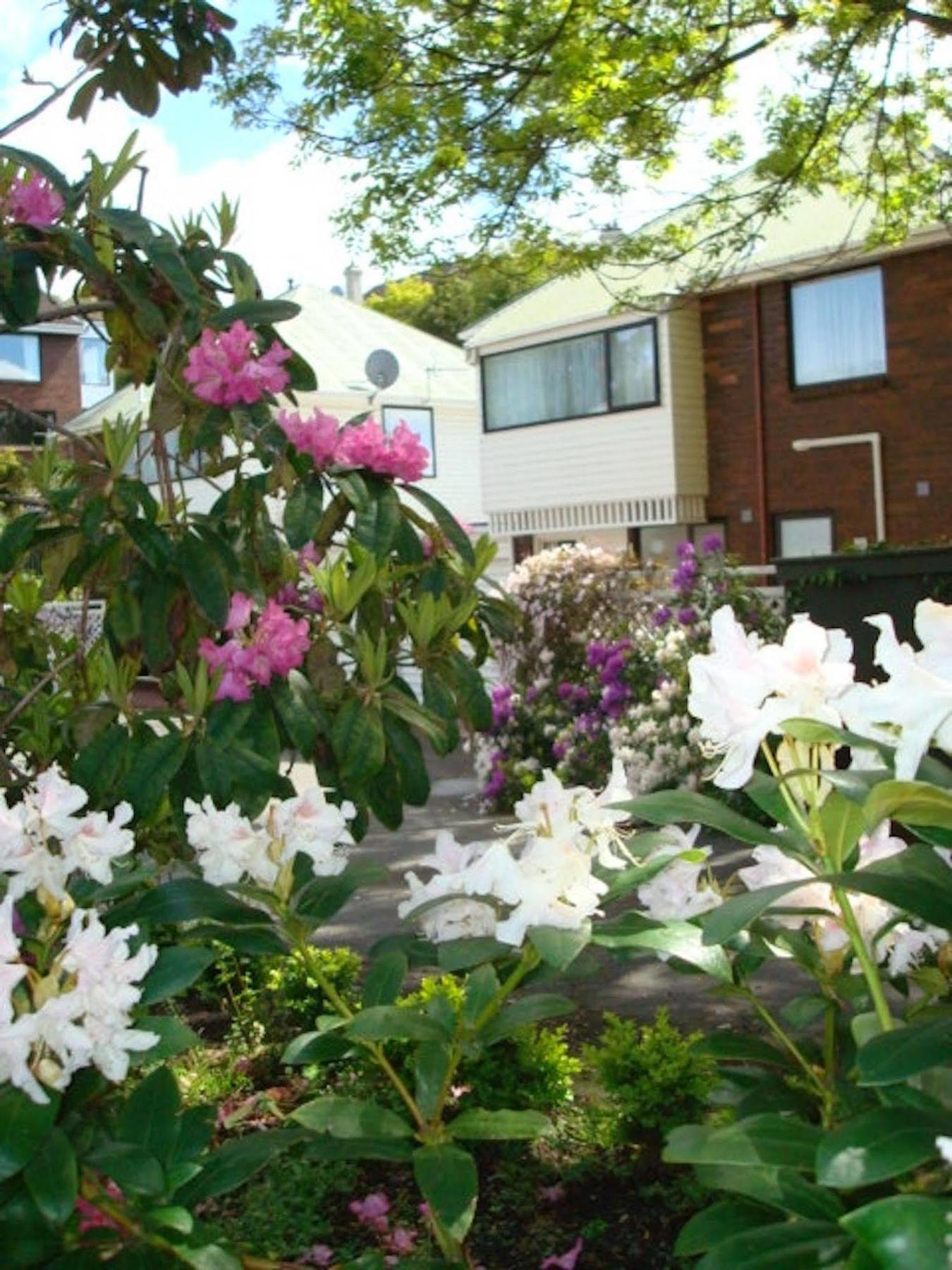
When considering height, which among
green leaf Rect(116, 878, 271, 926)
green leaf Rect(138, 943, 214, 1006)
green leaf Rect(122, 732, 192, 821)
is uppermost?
green leaf Rect(122, 732, 192, 821)

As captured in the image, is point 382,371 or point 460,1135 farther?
point 382,371

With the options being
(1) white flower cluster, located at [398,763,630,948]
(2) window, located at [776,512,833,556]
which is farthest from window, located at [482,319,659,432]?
(1) white flower cluster, located at [398,763,630,948]

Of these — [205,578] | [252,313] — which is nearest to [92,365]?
[252,313]

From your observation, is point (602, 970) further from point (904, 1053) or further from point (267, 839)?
point (904, 1053)

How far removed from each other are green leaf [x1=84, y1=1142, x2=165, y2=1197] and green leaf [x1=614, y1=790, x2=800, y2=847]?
0.71m

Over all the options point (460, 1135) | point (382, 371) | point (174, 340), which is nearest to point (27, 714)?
point (174, 340)

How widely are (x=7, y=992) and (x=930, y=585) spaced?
6355 mm

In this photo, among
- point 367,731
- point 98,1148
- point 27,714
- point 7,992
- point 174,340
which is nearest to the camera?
point 7,992

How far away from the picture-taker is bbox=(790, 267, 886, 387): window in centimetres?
1700

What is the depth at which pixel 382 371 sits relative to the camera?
74.7 ft

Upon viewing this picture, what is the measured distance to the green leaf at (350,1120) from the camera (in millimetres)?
2008

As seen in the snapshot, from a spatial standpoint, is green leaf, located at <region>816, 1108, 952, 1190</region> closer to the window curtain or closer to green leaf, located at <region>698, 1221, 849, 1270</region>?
green leaf, located at <region>698, 1221, 849, 1270</region>

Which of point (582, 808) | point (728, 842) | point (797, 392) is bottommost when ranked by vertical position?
point (728, 842)

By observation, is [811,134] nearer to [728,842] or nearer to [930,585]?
[930,585]
